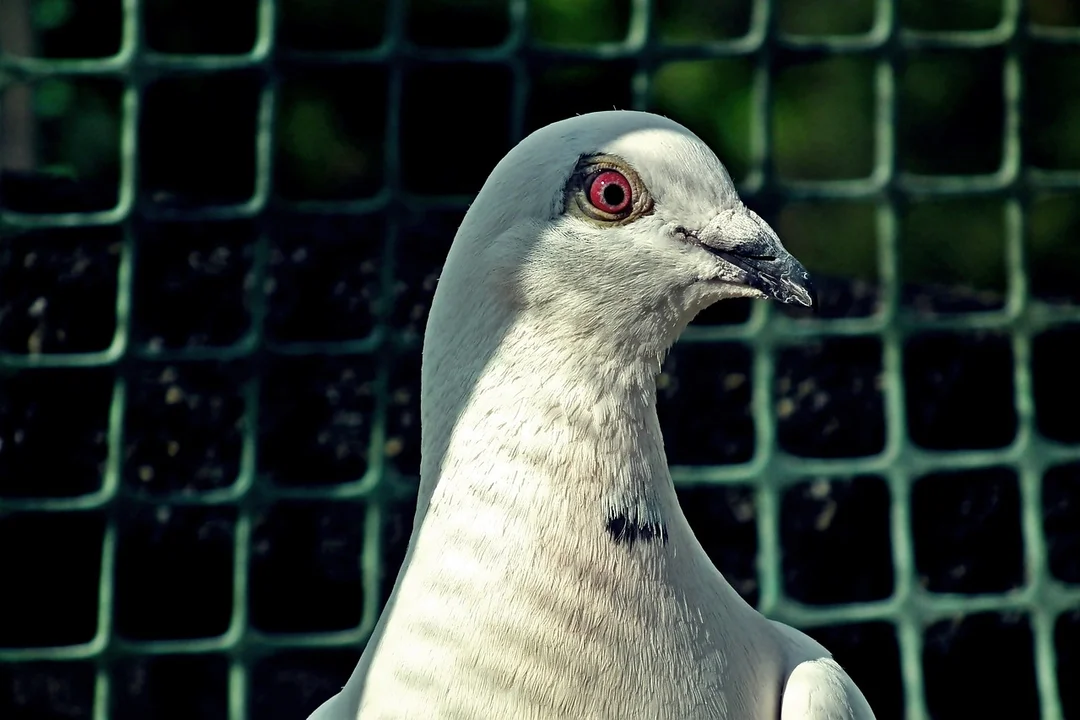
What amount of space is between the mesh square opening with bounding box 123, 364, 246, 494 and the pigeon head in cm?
170

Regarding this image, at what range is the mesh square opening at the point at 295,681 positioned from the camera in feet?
11.1

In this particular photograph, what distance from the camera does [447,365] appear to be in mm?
1890

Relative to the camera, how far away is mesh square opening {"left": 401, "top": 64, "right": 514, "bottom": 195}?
15.1 ft

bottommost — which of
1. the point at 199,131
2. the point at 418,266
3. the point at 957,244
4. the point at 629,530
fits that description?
the point at 629,530

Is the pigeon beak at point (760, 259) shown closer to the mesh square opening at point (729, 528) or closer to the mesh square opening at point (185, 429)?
the mesh square opening at point (729, 528)

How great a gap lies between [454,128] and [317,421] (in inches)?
59.6

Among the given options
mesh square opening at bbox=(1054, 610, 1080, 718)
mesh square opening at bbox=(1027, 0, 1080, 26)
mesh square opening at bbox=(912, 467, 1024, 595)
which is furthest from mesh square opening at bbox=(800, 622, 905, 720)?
mesh square opening at bbox=(1027, 0, 1080, 26)

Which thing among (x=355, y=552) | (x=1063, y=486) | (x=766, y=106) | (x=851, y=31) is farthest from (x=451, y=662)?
(x=851, y=31)

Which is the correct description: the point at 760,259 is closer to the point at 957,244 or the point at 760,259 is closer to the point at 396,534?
the point at 396,534

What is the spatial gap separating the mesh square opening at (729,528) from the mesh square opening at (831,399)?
0.20 m

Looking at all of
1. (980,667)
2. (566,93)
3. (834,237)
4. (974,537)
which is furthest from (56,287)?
(834,237)

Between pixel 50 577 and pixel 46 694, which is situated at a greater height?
pixel 50 577

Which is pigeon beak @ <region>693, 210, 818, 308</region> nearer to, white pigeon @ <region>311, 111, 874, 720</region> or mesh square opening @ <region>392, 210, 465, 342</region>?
white pigeon @ <region>311, 111, 874, 720</region>

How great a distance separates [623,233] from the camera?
1856 millimetres
